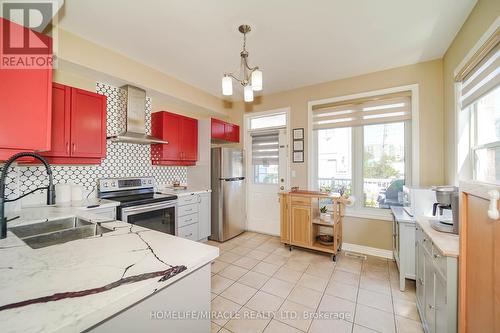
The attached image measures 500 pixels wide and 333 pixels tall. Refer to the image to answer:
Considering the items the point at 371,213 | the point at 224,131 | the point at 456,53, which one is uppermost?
the point at 456,53

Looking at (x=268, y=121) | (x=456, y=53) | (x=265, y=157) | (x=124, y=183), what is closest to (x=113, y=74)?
(x=124, y=183)

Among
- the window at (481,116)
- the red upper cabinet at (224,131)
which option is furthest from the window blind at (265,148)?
the window at (481,116)

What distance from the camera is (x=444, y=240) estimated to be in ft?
4.58

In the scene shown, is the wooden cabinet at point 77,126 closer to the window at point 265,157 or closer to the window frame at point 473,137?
the window at point 265,157

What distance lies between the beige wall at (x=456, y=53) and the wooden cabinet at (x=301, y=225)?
5.75 ft

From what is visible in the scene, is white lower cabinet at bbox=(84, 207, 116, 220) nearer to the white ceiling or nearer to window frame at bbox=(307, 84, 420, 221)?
the white ceiling

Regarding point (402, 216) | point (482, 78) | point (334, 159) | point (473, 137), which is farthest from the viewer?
point (334, 159)

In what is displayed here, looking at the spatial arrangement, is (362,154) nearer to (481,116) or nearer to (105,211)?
(481,116)

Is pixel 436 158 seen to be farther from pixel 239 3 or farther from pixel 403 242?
pixel 239 3

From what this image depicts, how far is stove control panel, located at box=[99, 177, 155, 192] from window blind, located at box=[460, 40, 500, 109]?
389 centimetres

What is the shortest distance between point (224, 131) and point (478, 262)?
3.54 metres

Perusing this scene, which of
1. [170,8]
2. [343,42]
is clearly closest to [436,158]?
[343,42]

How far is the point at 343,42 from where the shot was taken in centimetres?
235

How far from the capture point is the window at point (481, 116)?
5.20ft
